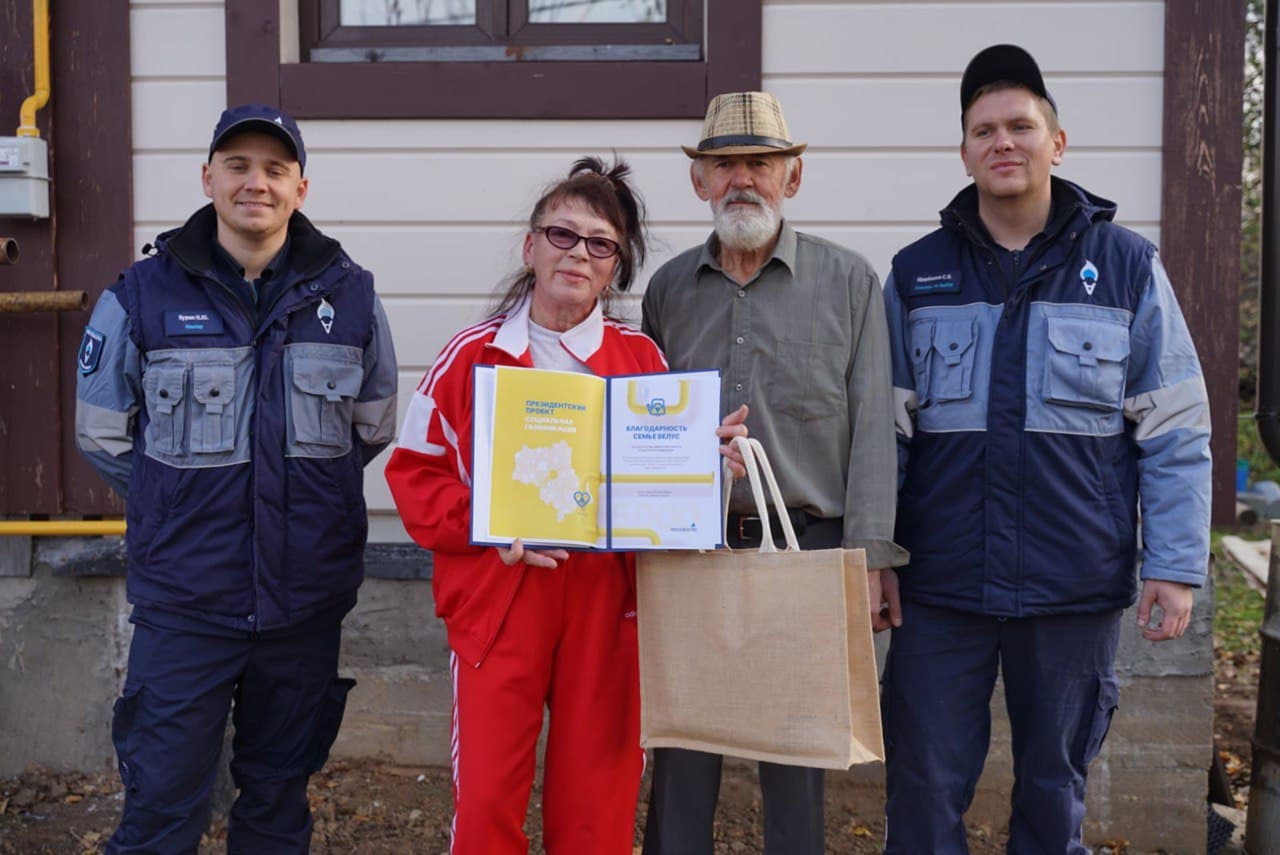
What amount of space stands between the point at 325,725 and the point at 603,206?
5.13 feet

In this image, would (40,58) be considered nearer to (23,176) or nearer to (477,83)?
(23,176)

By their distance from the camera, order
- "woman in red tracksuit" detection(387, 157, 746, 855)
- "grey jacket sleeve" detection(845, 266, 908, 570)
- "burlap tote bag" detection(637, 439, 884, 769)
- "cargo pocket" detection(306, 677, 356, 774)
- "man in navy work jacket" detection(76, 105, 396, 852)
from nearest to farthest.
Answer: "burlap tote bag" detection(637, 439, 884, 769), "woman in red tracksuit" detection(387, 157, 746, 855), "grey jacket sleeve" detection(845, 266, 908, 570), "man in navy work jacket" detection(76, 105, 396, 852), "cargo pocket" detection(306, 677, 356, 774)

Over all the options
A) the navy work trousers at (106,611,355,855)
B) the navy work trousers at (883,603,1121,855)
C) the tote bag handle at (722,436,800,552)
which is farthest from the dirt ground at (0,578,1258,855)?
the tote bag handle at (722,436,800,552)

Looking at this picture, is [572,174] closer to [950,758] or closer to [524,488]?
[524,488]

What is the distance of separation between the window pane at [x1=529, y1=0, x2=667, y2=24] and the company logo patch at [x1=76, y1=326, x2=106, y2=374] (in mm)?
2026

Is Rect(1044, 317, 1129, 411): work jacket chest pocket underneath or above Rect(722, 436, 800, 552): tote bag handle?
above

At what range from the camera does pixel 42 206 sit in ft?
13.6

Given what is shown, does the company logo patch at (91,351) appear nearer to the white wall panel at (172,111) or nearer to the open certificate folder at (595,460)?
the open certificate folder at (595,460)

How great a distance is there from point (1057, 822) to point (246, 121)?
2674 mm

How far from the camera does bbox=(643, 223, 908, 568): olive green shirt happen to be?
9.47 feet

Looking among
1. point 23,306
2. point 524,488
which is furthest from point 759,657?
point 23,306

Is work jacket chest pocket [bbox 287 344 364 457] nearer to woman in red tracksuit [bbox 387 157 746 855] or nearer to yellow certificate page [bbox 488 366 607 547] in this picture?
woman in red tracksuit [bbox 387 157 746 855]

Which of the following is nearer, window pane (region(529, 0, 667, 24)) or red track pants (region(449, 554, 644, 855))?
red track pants (region(449, 554, 644, 855))

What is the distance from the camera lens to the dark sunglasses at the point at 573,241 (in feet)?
9.07
